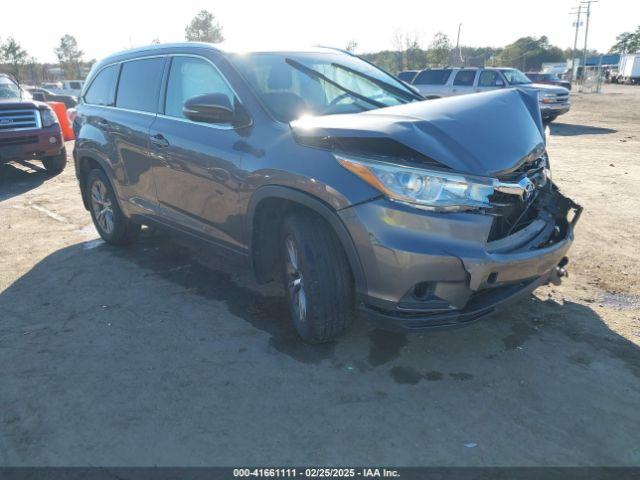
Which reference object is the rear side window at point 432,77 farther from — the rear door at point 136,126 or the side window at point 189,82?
A: the side window at point 189,82

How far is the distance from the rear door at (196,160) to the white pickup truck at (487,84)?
14.0 metres

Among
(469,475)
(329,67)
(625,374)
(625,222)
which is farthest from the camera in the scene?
(625,222)

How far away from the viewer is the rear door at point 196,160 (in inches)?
138

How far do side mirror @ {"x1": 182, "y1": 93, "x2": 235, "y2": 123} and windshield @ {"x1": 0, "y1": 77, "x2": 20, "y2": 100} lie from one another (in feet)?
27.8

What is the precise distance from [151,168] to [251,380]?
218 centimetres

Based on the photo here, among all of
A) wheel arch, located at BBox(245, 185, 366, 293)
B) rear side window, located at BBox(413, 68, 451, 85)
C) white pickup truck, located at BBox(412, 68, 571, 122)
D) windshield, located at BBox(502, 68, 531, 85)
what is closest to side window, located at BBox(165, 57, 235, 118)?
wheel arch, located at BBox(245, 185, 366, 293)

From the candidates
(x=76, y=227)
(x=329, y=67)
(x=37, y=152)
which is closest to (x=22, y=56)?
(x=37, y=152)

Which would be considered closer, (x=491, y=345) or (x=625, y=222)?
(x=491, y=345)

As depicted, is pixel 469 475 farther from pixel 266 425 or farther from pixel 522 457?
pixel 266 425

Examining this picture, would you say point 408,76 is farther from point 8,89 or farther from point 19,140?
point 19,140

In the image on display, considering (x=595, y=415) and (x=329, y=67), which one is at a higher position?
(x=329, y=67)

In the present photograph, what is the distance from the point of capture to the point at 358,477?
7.49 ft

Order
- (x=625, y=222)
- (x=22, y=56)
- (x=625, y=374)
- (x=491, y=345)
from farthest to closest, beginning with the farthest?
(x=22, y=56) < (x=625, y=222) < (x=491, y=345) < (x=625, y=374)

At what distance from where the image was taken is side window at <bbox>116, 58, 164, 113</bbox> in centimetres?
436
